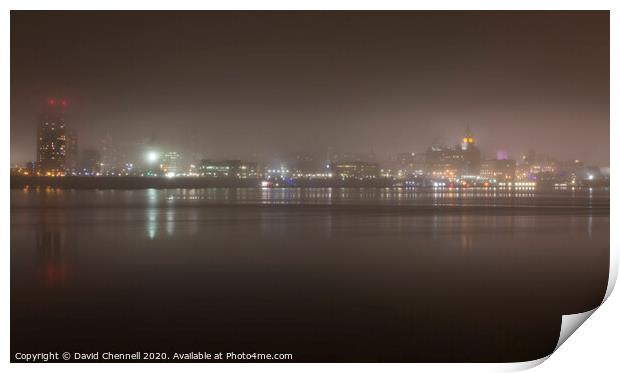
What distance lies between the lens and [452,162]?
41.5 meters

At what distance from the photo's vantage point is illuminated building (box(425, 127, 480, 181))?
39.0 m

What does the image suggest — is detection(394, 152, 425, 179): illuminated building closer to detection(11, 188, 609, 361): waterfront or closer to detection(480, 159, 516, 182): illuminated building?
detection(480, 159, 516, 182): illuminated building

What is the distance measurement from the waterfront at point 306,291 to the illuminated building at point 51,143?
9790 millimetres

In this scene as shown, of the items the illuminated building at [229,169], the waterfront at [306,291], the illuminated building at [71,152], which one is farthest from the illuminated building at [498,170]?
the waterfront at [306,291]

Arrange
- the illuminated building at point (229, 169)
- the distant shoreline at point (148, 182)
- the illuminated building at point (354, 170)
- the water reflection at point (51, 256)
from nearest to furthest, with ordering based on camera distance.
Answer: the water reflection at point (51, 256), the distant shoreline at point (148, 182), the illuminated building at point (229, 169), the illuminated building at point (354, 170)

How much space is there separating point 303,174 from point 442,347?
49.6 meters

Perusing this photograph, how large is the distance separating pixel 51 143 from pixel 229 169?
80.5 feet

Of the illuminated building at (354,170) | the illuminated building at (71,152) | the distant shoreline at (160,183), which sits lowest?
the distant shoreline at (160,183)

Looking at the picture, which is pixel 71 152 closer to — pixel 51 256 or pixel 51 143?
pixel 51 143

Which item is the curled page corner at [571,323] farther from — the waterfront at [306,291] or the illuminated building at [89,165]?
the illuminated building at [89,165]

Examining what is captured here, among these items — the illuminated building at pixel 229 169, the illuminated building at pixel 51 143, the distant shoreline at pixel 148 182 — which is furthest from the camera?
the illuminated building at pixel 229 169

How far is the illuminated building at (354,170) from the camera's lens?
5012cm
